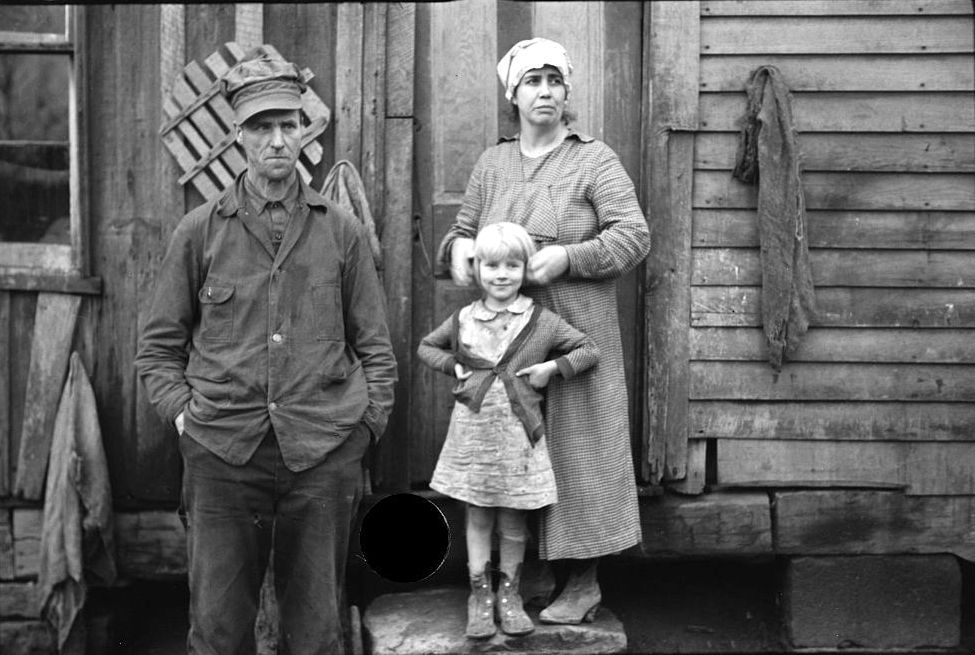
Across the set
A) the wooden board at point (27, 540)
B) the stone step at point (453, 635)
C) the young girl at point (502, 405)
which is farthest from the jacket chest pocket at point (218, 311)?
the wooden board at point (27, 540)

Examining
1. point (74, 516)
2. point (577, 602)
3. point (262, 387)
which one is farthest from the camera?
point (74, 516)

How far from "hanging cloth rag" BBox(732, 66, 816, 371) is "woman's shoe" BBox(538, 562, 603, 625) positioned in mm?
1282

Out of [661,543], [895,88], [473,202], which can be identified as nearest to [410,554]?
[661,543]

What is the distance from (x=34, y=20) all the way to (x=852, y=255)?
3.71 m

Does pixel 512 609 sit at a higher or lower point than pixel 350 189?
lower

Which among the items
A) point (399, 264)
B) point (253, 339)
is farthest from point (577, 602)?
point (253, 339)

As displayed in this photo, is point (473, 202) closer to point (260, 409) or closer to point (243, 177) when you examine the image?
point (243, 177)

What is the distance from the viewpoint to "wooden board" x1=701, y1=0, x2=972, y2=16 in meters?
4.94

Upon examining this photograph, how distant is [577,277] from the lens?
4527 millimetres

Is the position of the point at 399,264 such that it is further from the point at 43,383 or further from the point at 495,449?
the point at 43,383

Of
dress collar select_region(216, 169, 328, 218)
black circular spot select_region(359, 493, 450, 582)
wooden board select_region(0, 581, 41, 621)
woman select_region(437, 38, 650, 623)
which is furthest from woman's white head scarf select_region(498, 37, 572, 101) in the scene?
wooden board select_region(0, 581, 41, 621)

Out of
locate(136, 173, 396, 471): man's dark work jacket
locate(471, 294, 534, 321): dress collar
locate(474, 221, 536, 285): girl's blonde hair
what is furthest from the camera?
locate(471, 294, 534, 321): dress collar

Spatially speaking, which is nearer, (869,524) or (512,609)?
(512,609)

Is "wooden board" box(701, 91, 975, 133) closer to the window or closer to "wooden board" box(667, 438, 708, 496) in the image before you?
"wooden board" box(667, 438, 708, 496)
